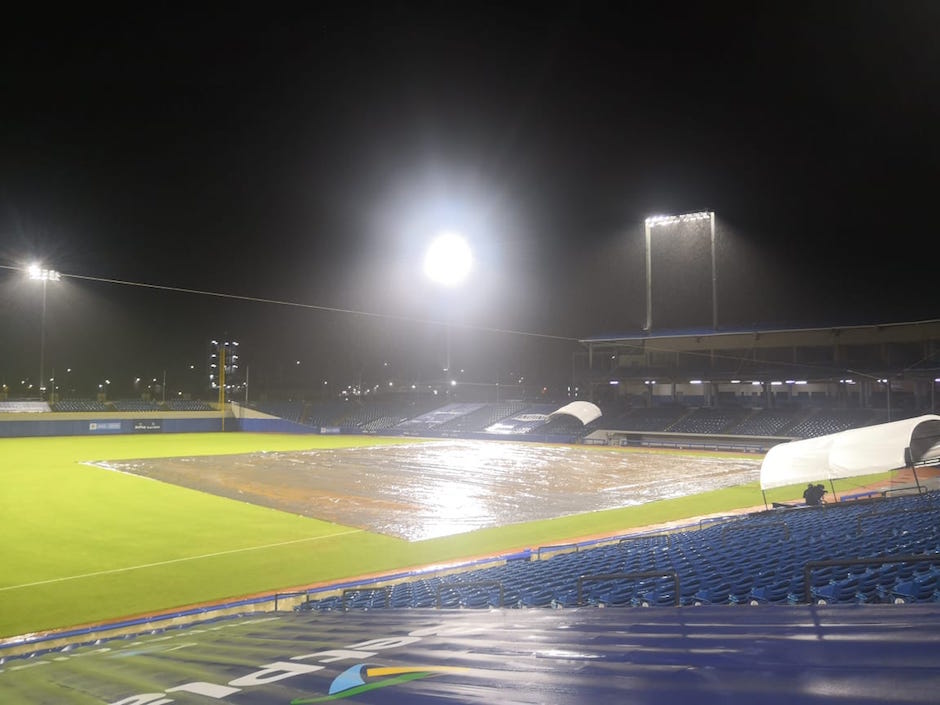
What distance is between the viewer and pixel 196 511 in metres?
21.6

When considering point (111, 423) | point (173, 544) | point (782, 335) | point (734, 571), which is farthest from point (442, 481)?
point (111, 423)

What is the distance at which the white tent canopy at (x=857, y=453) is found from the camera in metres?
15.6

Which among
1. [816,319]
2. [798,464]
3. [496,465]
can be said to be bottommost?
[496,465]

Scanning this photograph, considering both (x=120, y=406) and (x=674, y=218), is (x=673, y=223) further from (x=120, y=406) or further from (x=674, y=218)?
(x=120, y=406)

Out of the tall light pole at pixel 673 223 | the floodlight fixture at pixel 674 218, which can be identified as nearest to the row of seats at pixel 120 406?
the tall light pole at pixel 673 223

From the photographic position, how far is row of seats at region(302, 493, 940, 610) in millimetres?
5426

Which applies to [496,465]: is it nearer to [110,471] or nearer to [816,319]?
[110,471]

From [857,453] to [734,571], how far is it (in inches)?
418

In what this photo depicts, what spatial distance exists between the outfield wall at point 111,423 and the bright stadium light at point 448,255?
37233mm

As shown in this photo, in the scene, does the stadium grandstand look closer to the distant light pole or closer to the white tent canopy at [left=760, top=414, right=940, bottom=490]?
the white tent canopy at [left=760, top=414, right=940, bottom=490]

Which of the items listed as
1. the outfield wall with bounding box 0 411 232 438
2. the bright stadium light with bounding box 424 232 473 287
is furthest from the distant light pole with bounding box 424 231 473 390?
the outfield wall with bounding box 0 411 232 438

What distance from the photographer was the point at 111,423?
5769 cm

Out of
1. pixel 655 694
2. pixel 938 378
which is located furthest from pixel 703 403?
pixel 655 694

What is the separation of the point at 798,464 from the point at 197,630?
14.4m
